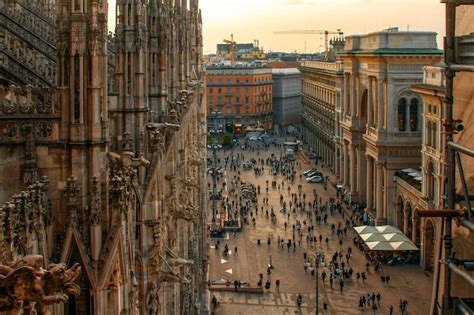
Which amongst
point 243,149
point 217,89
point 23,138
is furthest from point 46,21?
point 217,89

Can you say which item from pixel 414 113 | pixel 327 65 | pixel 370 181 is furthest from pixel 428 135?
pixel 327 65

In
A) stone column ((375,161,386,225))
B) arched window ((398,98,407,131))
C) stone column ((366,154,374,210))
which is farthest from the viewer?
stone column ((366,154,374,210))

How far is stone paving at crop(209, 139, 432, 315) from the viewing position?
4972cm

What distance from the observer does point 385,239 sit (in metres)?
61.8

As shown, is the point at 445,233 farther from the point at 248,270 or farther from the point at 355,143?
the point at 355,143

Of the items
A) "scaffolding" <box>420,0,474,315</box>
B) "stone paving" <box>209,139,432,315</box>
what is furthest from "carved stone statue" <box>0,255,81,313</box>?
"stone paving" <box>209,139,432,315</box>

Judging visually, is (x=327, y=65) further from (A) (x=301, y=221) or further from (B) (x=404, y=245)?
(B) (x=404, y=245)

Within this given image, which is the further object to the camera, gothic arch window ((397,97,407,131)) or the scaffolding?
gothic arch window ((397,97,407,131))

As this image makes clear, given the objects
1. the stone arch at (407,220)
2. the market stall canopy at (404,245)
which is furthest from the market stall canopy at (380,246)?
the stone arch at (407,220)

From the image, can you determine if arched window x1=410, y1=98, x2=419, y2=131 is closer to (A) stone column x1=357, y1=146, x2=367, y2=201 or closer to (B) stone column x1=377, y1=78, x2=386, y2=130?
(B) stone column x1=377, y1=78, x2=386, y2=130

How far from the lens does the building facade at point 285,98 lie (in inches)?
7116

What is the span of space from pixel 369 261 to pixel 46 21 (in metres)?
33.9

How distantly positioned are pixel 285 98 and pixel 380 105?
352 ft

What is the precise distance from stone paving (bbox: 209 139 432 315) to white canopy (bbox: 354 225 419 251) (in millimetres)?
1560
